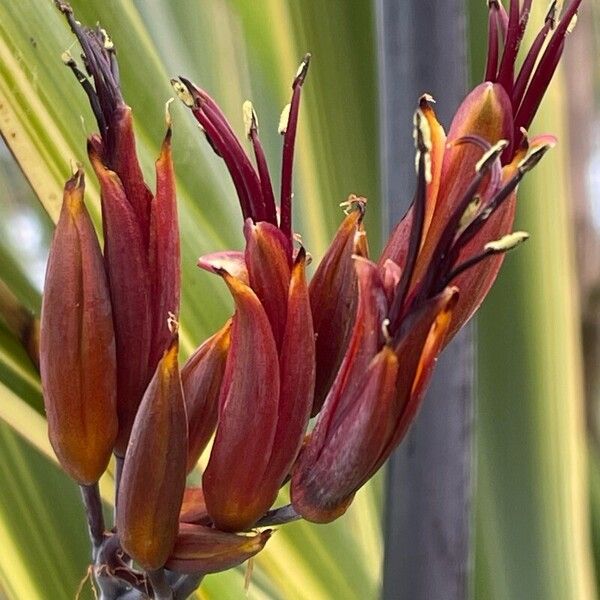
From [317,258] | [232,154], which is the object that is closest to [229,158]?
[232,154]

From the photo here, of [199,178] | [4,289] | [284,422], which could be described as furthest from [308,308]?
[199,178]

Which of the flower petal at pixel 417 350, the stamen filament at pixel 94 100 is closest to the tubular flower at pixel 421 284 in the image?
the flower petal at pixel 417 350

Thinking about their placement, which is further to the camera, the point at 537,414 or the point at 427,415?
the point at 537,414

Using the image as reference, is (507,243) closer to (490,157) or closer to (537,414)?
(490,157)

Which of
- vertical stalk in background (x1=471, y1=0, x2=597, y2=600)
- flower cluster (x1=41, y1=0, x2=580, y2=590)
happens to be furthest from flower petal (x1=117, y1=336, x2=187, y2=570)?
vertical stalk in background (x1=471, y1=0, x2=597, y2=600)

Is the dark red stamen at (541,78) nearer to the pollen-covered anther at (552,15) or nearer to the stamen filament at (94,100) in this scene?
the pollen-covered anther at (552,15)

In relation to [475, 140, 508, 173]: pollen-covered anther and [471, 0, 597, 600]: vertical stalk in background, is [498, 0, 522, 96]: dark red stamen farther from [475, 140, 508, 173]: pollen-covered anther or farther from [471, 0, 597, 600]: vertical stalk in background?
[471, 0, 597, 600]: vertical stalk in background

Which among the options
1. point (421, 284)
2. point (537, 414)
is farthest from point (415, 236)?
point (537, 414)

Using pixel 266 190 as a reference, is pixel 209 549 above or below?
below
